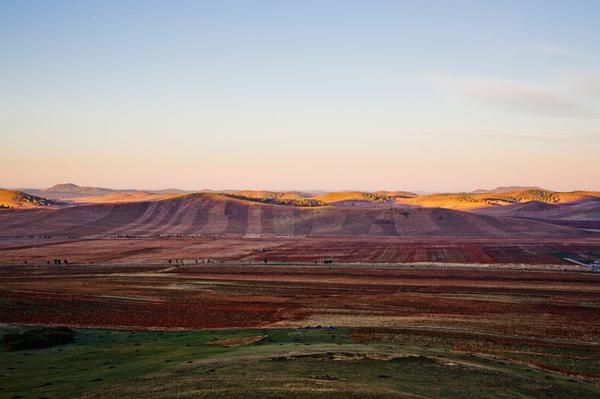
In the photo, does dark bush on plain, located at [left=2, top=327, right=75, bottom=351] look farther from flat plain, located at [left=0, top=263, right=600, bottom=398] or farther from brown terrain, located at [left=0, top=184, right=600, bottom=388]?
brown terrain, located at [left=0, top=184, right=600, bottom=388]

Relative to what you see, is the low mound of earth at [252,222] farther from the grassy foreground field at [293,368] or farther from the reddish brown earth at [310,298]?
the grassy foreground field at [293,368]

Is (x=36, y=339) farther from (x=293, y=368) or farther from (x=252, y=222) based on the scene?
(x=252, y=222)

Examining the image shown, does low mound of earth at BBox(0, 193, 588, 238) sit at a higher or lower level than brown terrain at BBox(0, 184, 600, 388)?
higher

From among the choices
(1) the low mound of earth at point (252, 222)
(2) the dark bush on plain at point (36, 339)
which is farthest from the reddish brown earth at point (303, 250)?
(2) the dark bush on plain at point (36, 339)

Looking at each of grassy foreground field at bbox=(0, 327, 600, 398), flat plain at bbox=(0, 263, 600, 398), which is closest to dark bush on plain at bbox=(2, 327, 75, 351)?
grassy foreground field at bbox=(0, 327, 600, 398)

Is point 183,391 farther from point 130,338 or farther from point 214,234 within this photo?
point 214,234

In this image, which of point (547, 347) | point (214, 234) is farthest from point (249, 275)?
point (214, 234)
